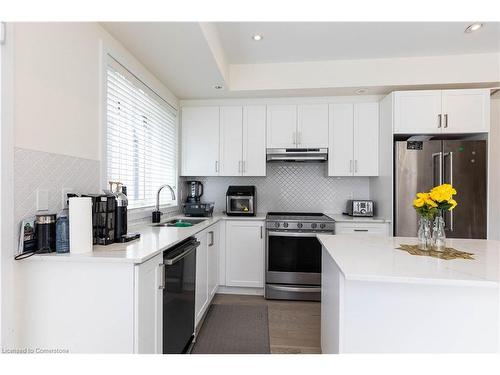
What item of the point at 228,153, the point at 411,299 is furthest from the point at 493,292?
the point at 228,153

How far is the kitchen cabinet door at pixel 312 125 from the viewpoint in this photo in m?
3.27

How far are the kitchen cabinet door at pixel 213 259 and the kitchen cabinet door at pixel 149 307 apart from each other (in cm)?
115

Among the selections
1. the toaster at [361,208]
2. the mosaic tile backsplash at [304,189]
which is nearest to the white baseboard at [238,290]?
the mosaic tile backsplash at [304,189]

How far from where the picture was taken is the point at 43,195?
1359 millimetres

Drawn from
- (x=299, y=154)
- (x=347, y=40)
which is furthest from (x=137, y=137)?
(x=347, y=40)

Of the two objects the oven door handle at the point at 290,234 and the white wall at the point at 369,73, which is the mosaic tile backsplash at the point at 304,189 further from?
the white wall at the point at 369,73

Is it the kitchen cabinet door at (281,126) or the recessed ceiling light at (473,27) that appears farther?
the kitchen cabinet door at (281,126)

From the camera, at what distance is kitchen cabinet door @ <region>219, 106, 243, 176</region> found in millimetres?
3367

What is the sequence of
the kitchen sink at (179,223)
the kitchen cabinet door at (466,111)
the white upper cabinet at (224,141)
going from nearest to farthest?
1. the kitchen sink at (179,223)
2. the kitchen cabinet door at (466,111)
3. the white upper cabinet at (224,141)

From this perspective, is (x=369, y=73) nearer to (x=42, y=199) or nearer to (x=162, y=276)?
(x=162, y=276)

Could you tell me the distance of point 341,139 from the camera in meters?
3.25

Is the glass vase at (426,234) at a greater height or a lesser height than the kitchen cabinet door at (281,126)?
lesser

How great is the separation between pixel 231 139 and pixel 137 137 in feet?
4.15
